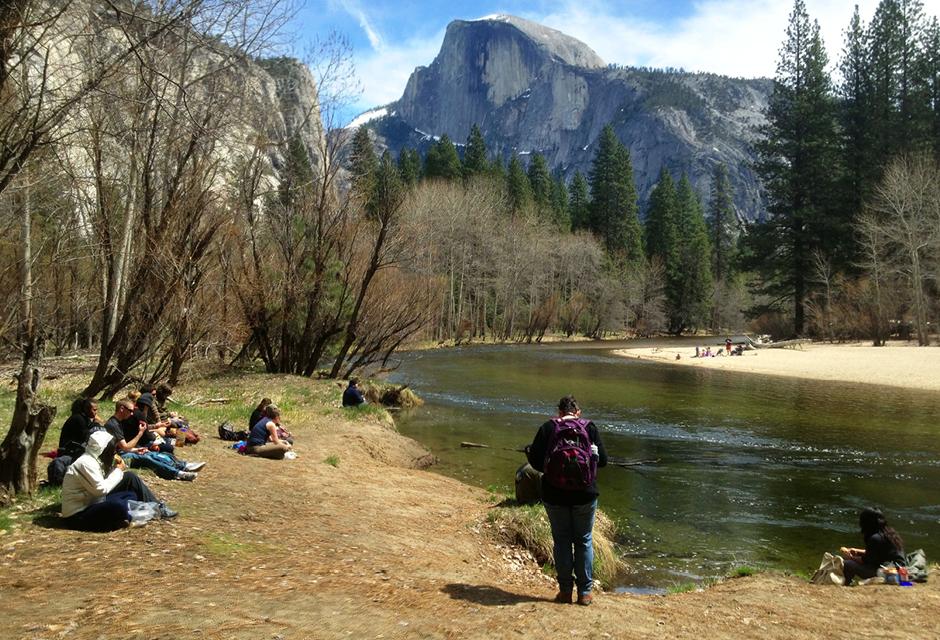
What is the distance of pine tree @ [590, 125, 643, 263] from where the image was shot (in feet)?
257

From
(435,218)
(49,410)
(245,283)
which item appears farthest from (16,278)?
(435,218)

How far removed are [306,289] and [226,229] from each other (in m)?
5.23

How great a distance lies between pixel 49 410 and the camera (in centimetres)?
602

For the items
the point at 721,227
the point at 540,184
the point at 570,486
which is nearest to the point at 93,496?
the point at 570,486

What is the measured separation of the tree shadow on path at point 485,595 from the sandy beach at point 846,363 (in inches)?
948

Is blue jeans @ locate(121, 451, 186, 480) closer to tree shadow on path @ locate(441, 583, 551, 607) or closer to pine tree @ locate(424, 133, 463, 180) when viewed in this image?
tree shadow on path @ locate(441, 583, 551, 607)

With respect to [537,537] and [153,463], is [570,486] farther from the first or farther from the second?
[153,463]

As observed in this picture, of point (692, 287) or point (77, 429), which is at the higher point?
point (692, 287)

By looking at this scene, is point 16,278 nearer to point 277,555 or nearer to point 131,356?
point 131,356

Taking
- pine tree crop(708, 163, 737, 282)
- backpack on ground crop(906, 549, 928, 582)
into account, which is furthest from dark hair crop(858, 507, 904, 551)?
pine tree crop(708, 163, 737, 282)

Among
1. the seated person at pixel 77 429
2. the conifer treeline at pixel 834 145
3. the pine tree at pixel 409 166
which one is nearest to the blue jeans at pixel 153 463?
the seated person at pixel 77 429

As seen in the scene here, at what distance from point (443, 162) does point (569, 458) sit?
7364cm

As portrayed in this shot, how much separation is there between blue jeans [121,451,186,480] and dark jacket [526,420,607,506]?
214 inches

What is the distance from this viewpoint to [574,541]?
5559 millimetres
